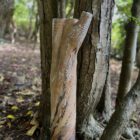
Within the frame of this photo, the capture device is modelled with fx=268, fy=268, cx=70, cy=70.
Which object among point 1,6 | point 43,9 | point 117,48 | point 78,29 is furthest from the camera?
point 117,48

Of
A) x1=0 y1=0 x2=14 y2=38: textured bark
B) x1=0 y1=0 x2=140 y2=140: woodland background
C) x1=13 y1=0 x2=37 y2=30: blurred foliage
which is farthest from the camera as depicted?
x1=13 y1=0 x2=37 y2=30: blurred foliage

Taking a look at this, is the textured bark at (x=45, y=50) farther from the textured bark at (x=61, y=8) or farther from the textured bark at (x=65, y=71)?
the textured bark at (x=65, y=71)

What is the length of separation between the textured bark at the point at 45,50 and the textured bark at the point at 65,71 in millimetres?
409

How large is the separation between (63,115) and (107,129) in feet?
1.66

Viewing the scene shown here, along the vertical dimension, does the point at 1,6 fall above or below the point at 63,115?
above

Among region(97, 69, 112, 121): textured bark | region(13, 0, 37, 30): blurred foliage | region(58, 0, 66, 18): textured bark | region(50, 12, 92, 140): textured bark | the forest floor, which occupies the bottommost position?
the forest floor

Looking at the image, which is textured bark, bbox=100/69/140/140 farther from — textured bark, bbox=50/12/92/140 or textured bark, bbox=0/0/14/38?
textured bark, bbox=0/0/14/38

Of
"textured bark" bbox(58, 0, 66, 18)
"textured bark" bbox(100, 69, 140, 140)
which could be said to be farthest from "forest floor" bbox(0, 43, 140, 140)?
"textured bark" bbox(58, 0, 66, 18)

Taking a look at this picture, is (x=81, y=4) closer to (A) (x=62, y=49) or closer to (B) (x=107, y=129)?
(A) (x=62, y=49)

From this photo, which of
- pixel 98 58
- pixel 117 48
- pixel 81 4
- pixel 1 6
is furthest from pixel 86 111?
pixel 117 48

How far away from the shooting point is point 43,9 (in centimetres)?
306

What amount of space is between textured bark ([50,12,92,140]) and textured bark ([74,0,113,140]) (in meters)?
0.23

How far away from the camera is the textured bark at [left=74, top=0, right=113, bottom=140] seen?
2.78 metres

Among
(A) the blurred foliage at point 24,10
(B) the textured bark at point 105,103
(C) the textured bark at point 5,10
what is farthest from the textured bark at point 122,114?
(A) the blurred foliage at point 24,10
